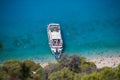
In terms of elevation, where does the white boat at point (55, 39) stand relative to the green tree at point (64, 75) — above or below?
above

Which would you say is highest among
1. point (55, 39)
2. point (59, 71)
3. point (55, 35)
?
point (55, 35)

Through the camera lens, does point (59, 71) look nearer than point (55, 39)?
Yes

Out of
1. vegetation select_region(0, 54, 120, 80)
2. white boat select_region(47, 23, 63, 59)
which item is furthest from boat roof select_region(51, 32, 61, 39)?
vegetation select_region(0, 54, 120, 80)

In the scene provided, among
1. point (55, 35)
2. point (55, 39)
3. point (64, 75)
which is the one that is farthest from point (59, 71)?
point (55, 35)

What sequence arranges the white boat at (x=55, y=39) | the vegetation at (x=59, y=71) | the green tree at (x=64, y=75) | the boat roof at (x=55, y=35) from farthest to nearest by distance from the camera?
1. the boat roof at (x=55, y=35)
2. the white boat at (x=55, y=39)
3. the green tree at (x=64, y=75)
4. the vegetation at (x=59, y=71)

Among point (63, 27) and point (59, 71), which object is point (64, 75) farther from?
point (63, 27)

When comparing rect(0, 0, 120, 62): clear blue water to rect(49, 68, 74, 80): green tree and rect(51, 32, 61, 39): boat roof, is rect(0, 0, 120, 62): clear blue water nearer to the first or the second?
rect(51, 32, 61, 39): boat roof

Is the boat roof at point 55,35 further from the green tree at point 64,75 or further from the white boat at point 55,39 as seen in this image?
the green tree at point 64,75

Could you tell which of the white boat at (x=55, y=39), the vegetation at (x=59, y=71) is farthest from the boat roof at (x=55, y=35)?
the vegetation at (x=59, y=71)
